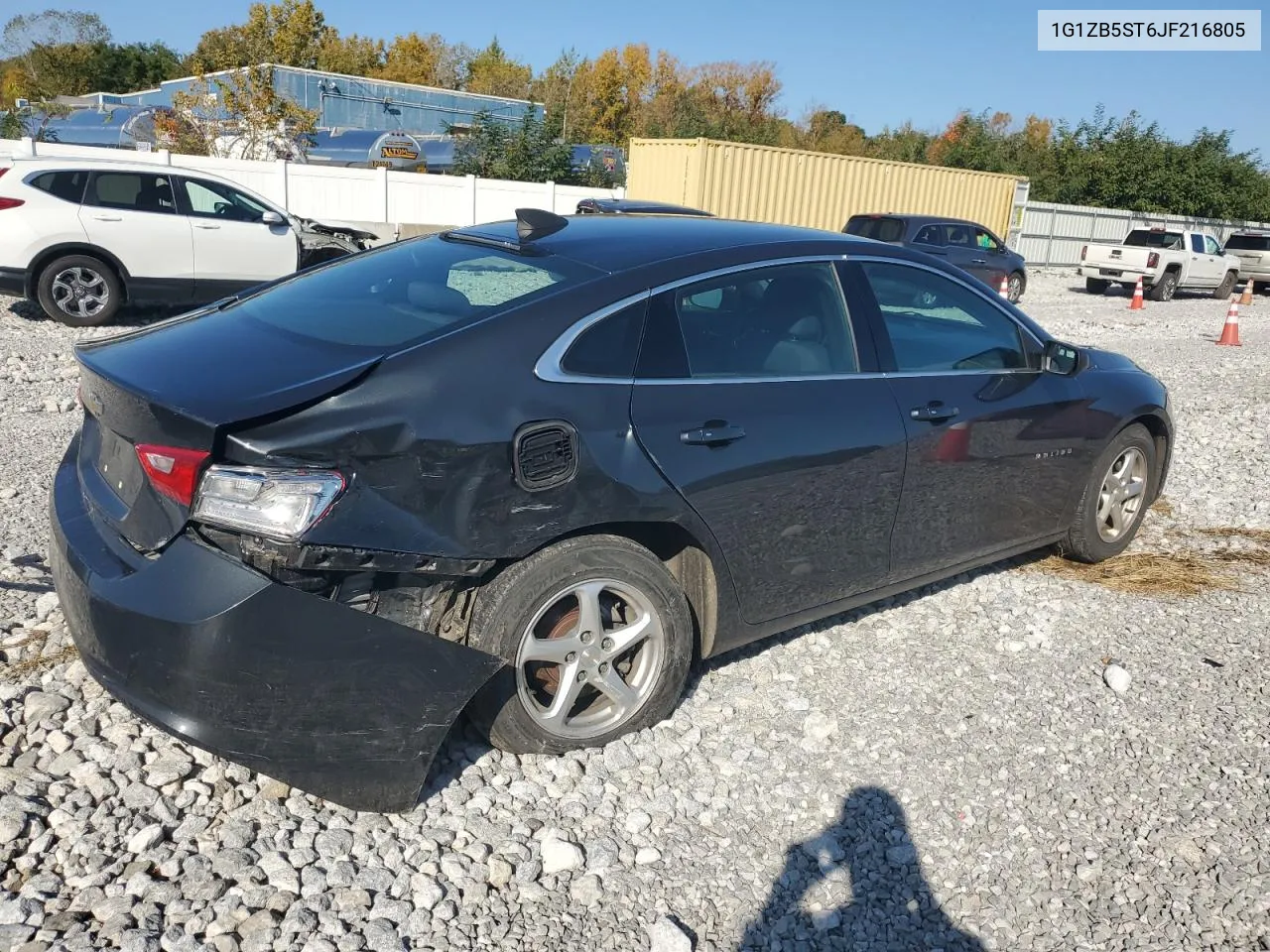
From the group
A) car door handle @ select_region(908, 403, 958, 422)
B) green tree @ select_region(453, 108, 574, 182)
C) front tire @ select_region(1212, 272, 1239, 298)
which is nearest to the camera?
car door handle @ select_region(908, 403, 958, 422)

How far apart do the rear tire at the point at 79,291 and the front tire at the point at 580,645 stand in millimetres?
9376

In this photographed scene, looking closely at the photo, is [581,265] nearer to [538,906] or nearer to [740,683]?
[740,683]

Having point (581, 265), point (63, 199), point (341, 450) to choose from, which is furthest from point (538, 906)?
point (63, 199)

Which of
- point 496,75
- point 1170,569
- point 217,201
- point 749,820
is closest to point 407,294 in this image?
point 749,820

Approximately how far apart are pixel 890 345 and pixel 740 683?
56.2 inches

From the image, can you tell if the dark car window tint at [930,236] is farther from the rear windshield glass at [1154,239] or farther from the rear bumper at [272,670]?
the rear bumper at [272,670]

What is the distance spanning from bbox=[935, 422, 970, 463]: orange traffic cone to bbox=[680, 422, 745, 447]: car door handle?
42.1 inches

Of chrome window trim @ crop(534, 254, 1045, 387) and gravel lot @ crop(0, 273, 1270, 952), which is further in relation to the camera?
chrome window trim @ crop(534, 254, 1045, 387)

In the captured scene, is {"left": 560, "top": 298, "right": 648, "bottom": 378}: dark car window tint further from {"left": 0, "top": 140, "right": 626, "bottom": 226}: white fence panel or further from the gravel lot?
{"left": 0, "top": 140, "right": 626, "bottom": 226}: white fence panel

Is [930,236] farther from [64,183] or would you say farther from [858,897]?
[858,897]

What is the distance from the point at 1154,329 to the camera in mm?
17906

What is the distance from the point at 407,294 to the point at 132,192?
356 inches

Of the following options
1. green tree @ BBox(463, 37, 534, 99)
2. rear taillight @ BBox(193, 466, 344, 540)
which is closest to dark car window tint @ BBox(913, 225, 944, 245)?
rear taillight @ BBox(193, 466, 344, 540)

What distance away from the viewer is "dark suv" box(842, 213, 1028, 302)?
19.2 meters
